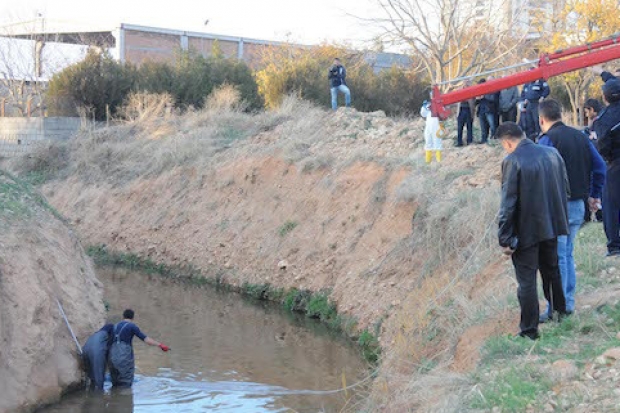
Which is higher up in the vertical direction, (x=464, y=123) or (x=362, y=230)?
(x=464, y=123)

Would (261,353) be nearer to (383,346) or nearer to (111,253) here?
(383,346)

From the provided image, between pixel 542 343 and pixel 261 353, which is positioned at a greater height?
pixel 542 343

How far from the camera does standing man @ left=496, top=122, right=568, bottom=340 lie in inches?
304

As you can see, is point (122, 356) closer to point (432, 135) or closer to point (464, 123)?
point (432, 135)

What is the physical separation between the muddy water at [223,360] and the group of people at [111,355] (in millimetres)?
189

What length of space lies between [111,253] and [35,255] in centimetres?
1224

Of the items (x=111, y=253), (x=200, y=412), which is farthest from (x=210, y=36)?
(x=200, y=412)

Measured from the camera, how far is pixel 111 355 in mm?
12117

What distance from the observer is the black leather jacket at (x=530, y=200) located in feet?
25.3

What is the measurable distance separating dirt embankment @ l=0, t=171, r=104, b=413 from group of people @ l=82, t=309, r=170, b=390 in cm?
24

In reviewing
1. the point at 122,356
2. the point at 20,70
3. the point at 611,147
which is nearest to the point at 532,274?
the point at 611,147

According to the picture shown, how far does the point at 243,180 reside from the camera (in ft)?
77.9

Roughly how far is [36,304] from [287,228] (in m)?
9.52

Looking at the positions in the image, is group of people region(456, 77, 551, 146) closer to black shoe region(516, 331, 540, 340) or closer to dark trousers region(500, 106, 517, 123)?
dark trousers region(500, 106, 517, 123)
